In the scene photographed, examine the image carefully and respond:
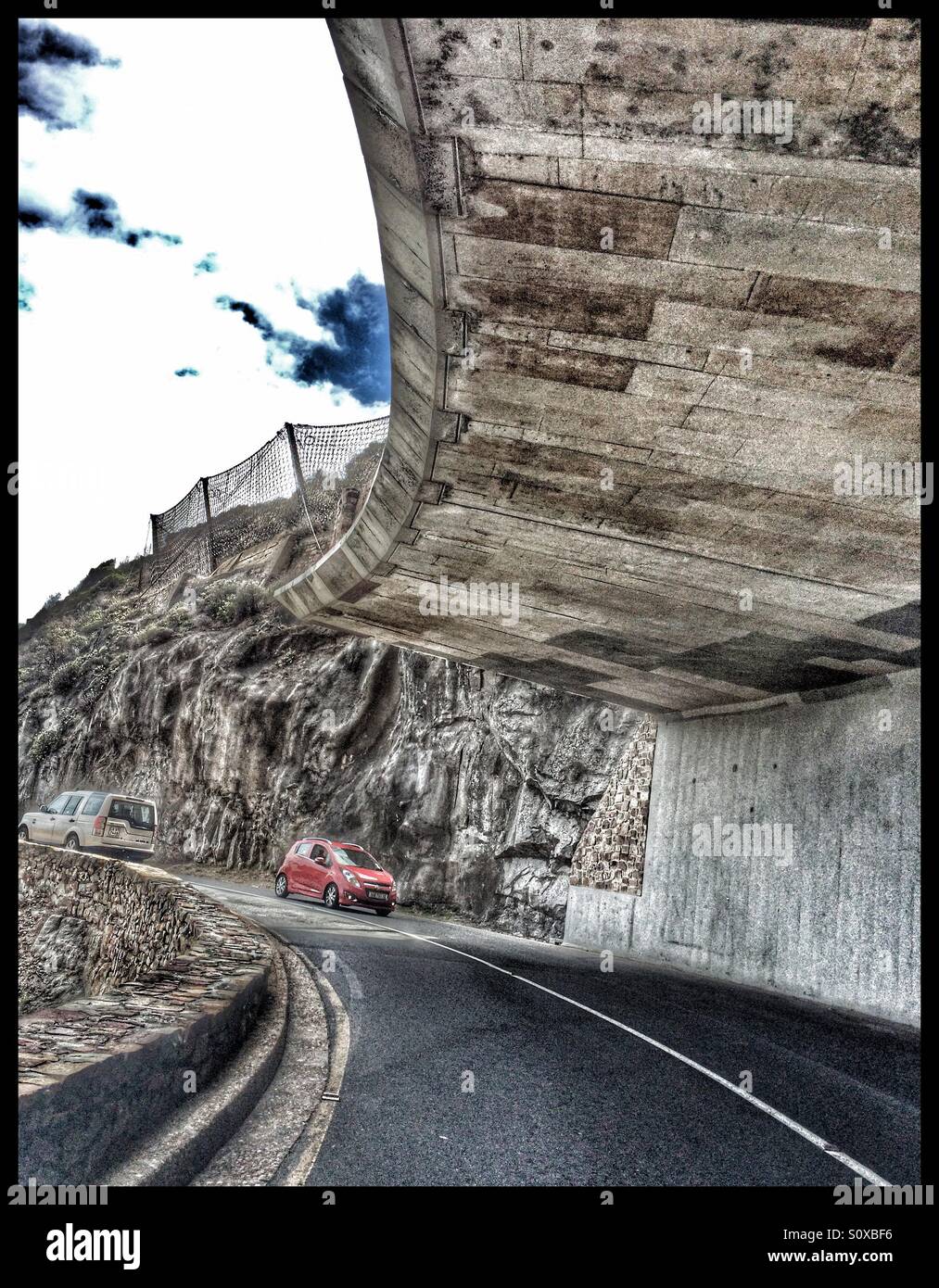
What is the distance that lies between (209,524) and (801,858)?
41.6m

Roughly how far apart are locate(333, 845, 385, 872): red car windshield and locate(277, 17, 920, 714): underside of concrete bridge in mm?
9578

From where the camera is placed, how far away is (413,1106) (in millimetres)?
4938

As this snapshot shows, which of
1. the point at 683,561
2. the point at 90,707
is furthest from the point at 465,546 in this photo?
the point at 90,707

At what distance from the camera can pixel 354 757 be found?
32.1m

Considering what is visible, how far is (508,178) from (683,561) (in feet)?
16.4

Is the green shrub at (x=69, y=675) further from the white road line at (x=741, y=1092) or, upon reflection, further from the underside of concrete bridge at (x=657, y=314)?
the white road line at (x=741, y=1092)

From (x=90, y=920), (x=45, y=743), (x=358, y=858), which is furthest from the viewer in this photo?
(x=45, y=743)

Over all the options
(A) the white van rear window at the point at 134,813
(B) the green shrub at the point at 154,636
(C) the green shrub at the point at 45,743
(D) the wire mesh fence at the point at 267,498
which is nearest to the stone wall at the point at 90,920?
(A) the white van rear window at the point at 134,813

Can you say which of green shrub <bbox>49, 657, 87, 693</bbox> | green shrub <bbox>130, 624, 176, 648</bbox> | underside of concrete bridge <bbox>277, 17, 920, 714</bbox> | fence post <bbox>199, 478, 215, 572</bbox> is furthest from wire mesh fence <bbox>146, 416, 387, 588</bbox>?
underside of concrete bridge <bbox>277, 17, 920, 714</bbox>

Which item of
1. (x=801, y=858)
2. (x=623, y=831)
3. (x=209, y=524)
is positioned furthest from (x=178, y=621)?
(x=801, y=858)

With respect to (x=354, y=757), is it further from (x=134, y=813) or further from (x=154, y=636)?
(x=154, y=636)

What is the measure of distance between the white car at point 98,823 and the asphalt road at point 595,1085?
1254 centimetres
